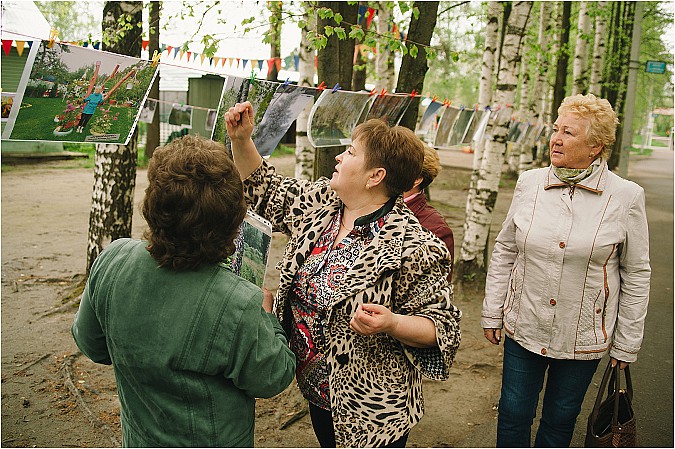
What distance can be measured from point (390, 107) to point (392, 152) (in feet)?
8.65

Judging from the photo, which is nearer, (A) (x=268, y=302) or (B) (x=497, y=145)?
A: (A) (x=268, y=302)

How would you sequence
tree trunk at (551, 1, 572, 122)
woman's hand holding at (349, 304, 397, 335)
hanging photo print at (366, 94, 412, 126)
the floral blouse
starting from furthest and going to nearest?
tree trunk at (551, 1, 572, 122), hanging photo print at (366, 94, 412, 126), the floral blouse, woman's hand holding at (349, 304, 397, 335)

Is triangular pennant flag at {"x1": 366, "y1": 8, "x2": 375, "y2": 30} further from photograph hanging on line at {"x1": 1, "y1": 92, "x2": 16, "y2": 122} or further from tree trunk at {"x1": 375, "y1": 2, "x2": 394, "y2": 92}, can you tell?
photograph hanging on line at {"x1": 1, "y1": 92, "x2": 16, "y2": 122}

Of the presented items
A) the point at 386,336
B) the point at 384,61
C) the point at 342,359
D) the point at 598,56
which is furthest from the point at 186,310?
the point at 598,56

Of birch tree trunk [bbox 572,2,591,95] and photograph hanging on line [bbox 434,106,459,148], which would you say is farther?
birch tree trunk [bbox 572,2,591,95]

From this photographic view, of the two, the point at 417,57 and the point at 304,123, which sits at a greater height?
the point at 417,57

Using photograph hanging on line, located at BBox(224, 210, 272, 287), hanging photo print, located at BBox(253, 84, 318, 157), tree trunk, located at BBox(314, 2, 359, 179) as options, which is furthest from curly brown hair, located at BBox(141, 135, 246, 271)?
tree trunk, located at BBox(314, 2, 359, 179)

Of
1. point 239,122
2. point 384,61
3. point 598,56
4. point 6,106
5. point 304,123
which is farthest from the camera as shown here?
point 598,56

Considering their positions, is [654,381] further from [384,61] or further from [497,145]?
[384,61]

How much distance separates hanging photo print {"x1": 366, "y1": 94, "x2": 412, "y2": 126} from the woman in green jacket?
2.90 meters

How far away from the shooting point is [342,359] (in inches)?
92.8

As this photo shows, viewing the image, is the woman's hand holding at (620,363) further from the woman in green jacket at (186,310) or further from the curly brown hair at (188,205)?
the curly brown hair at (188,205)

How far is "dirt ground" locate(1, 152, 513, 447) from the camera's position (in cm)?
412

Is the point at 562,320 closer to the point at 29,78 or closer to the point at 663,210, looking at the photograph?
the point at 29,78
